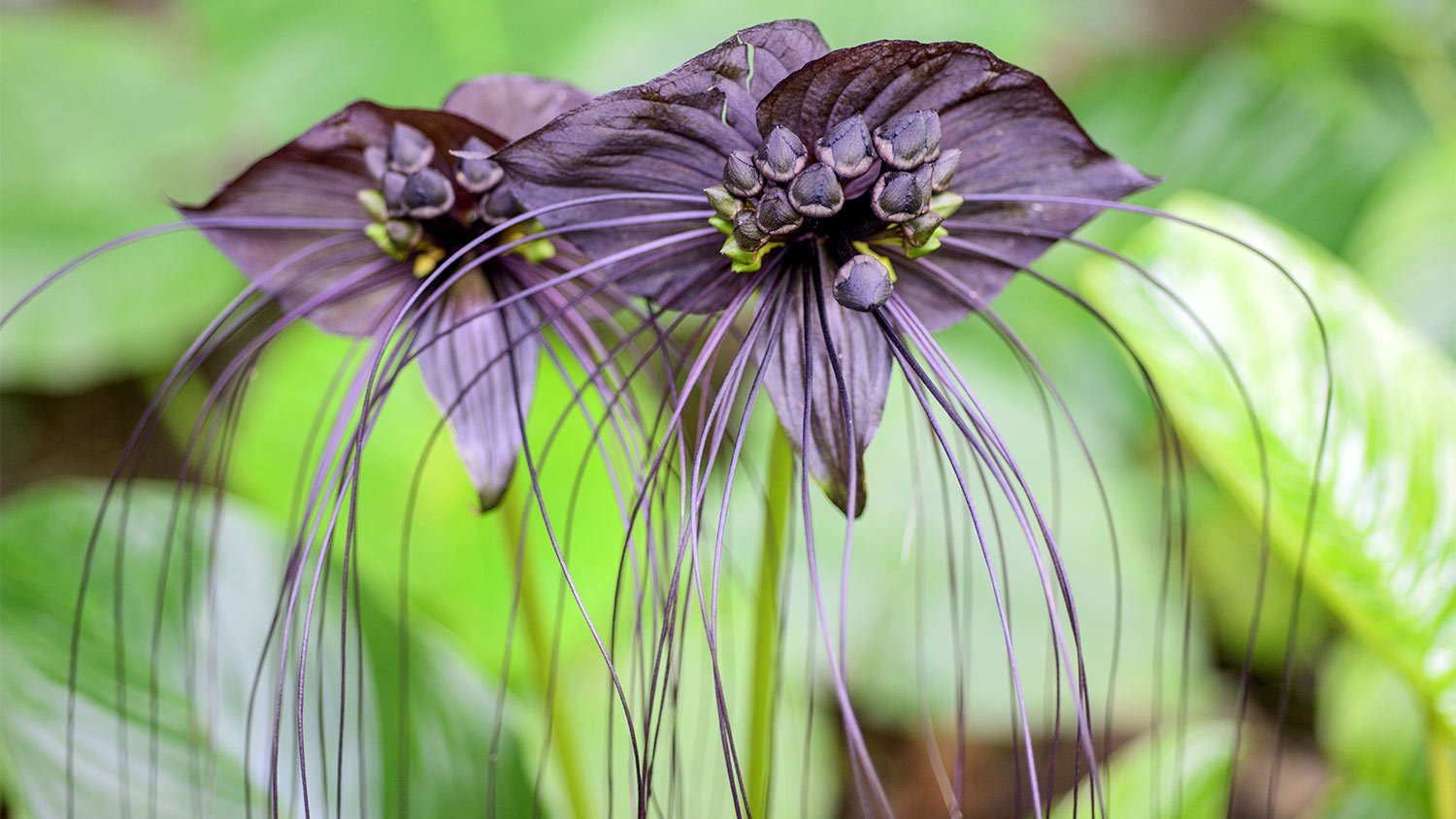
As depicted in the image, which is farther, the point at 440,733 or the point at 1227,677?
the point at 1227,677

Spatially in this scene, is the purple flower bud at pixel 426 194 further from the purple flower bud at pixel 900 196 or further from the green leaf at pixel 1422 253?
the green leaf at pixel 1422 253

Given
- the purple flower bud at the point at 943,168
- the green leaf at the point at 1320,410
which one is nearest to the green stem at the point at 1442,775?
the green leaf at the point at 1320,410

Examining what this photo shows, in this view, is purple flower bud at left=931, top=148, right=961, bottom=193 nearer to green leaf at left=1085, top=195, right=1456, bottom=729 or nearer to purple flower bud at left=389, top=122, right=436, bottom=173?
purple flower bud at left=389, top=122, right=436, bottom=173

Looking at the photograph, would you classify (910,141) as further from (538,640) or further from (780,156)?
(538,640)

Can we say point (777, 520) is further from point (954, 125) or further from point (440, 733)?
point (440, 733)

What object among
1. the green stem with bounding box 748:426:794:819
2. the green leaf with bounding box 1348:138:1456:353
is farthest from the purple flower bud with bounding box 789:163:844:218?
the green leaf with bounding box 1348:138:1456:353

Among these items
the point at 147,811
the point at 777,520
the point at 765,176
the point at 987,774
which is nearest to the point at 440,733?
the point at 147,811
